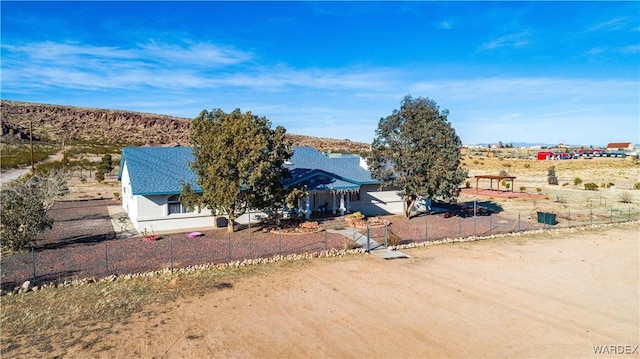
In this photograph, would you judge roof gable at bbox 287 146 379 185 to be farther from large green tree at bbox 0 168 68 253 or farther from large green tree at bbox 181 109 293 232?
large green tree at bbox 0 168 68 253

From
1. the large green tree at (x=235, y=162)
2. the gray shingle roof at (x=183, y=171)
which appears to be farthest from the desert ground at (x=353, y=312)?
the gray shingle roof at (x=183, y=171)

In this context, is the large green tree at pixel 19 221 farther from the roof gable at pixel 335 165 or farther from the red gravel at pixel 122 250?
the roof gable at pixel 335 165

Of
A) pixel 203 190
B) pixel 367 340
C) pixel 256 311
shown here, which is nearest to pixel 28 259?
pixel 203 190

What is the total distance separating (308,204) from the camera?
30328 mm

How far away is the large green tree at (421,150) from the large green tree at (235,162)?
8.60 meters

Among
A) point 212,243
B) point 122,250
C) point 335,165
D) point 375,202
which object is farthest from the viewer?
point 335,165

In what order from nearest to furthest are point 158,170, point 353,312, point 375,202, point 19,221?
point 353,312 → point 19,221 → point 158,170 → point 375,202

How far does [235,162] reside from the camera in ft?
79.4

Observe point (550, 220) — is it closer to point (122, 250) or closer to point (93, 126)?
point (122, 250)

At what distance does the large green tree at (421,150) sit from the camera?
2834 cm

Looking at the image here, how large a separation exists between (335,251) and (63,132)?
118 metres

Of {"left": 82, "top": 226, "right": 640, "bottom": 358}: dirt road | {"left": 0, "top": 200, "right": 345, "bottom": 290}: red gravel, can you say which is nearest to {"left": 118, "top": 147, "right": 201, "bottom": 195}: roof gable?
{"left": 0, "top": 200, "right": 345, "bottom": 290}: red gravel

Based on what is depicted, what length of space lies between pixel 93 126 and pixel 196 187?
118m

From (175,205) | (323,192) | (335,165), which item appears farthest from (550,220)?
(175,205)
